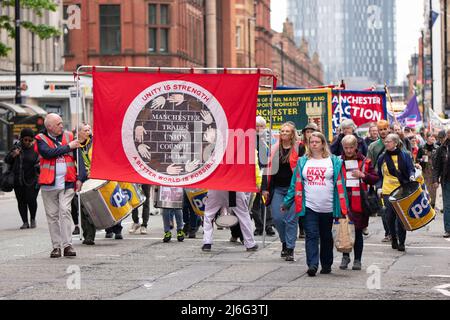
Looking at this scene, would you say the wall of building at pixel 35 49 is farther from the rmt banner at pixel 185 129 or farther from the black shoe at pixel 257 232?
the rmt banner at pixel 185 129

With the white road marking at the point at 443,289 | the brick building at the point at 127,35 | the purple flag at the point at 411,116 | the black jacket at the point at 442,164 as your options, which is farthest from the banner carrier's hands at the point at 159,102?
the brick building at the point at 127,35

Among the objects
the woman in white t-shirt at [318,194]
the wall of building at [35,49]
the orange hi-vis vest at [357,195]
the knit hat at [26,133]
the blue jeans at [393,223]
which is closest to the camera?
the woman in white t-shirt at [318,194]

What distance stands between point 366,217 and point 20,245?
5.92 meters

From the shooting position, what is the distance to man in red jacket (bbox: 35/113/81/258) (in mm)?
14500

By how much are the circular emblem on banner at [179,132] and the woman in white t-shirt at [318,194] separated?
8.56 ft

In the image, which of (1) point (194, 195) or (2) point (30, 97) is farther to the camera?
(2) point (30, 97)

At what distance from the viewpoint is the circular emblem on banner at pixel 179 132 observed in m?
15.1

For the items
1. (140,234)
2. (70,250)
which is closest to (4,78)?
(140,234)

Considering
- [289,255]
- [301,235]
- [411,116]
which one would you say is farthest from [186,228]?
[411,116]

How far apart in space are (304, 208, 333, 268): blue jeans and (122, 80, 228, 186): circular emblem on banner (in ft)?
9.02

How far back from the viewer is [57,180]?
47.8 feet
